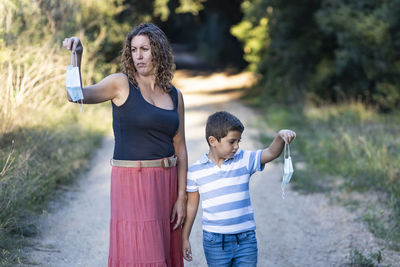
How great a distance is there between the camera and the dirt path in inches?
184

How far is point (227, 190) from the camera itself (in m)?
3.14

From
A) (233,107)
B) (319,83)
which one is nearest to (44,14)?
(319,83)

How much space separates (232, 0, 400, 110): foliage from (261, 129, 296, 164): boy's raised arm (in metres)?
7.41

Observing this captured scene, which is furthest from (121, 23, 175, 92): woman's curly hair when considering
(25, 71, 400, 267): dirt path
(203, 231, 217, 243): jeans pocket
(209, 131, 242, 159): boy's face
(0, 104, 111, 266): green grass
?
(25, 71, 400, 267): dirt path

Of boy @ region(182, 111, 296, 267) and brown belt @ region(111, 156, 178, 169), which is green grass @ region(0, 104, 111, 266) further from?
boy @ region(182, 111, 296, 267)

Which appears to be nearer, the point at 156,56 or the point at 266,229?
the point at 156,56

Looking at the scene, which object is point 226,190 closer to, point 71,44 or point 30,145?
point 71,44

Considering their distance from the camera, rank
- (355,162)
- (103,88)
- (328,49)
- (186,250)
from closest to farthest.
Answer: (103,88) < (186,250) < (355,162) < (328,49)

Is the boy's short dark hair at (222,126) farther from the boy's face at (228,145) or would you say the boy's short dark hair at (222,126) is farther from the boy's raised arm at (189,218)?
the boy's raised arm at (189,218)

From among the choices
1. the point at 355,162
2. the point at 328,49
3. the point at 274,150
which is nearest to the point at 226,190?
the point at 274,150

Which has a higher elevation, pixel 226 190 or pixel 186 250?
pixel 226 190

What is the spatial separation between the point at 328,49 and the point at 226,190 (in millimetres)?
11209

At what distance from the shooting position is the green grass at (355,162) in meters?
5.60

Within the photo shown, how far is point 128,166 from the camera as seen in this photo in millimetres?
2979
